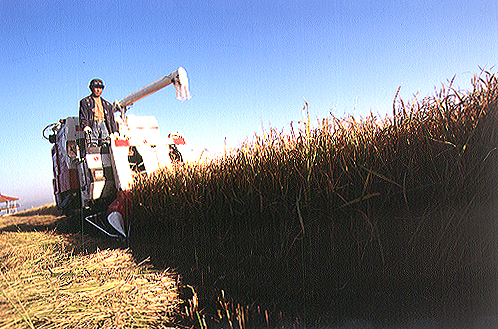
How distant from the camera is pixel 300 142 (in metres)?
1.86

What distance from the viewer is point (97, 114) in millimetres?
4254

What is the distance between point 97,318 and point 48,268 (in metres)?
0.74

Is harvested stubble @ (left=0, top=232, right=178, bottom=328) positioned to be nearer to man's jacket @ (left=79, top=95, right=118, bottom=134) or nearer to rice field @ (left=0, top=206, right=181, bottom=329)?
rice field @ (left=0, top=206, right=181, bottom=329)

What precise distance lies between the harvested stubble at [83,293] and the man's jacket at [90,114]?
236 cm

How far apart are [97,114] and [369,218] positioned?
154 inches

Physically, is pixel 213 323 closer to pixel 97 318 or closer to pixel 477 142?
pixel 97 318

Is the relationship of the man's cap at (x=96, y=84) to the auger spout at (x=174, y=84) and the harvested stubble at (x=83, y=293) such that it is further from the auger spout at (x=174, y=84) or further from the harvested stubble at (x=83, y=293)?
the harvested stubble at (x=83, y=293)

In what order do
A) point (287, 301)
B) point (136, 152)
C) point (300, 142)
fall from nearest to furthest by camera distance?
point (287, 301) < point (300, 142) < point (136, 152)

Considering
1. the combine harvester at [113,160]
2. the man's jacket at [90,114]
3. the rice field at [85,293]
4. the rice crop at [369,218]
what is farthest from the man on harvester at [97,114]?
the rice crop at [369,218]

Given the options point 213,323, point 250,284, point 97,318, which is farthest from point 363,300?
point 97,318

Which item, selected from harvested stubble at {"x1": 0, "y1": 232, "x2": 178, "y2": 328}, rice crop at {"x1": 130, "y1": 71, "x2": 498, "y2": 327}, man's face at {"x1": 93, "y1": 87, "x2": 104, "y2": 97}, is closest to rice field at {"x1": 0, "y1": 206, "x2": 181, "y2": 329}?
harvested stubble at {"x1": 0, "y1": 232, "x2": 178, "y2": 328}

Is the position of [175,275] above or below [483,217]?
below

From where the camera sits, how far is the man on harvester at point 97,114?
13.7 ft

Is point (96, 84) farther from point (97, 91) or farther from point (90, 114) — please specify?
point (90, 114)
